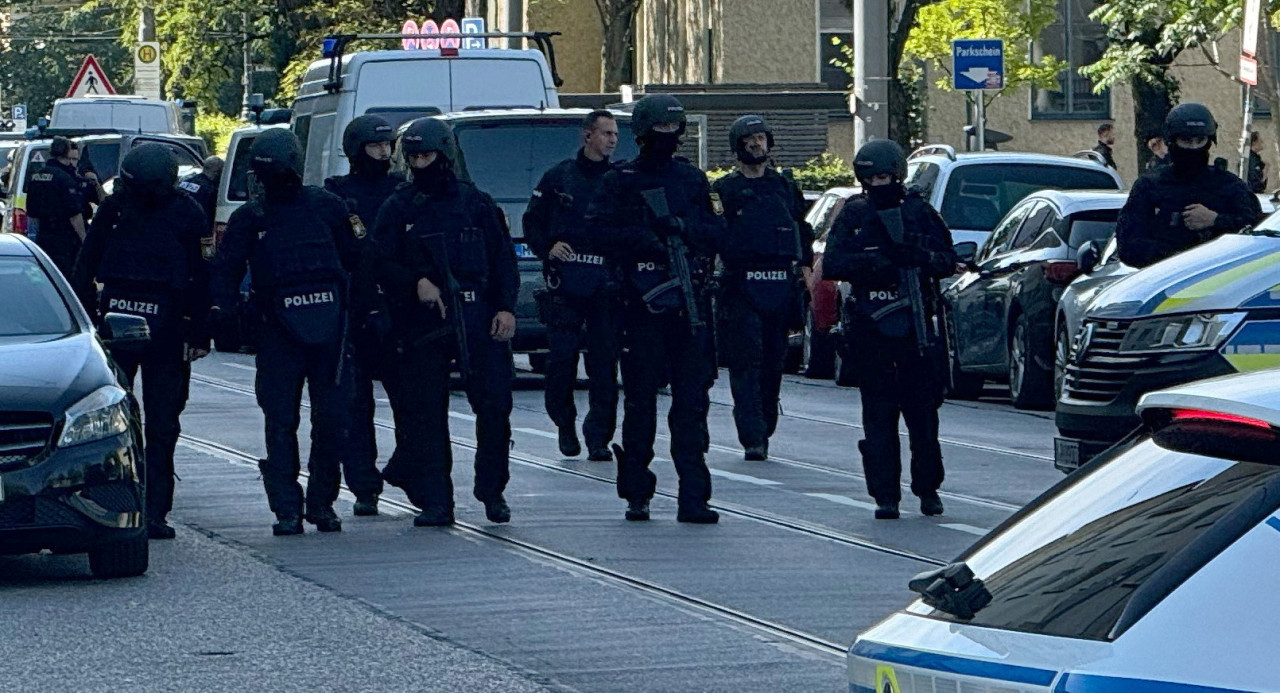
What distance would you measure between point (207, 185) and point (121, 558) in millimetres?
15441

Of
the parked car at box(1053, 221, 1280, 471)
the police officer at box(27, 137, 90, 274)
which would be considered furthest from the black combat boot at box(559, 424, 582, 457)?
the police officer at box(27, 137, 90, 274)

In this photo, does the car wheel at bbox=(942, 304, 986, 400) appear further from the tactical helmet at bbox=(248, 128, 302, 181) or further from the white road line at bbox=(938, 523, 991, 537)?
the tactical helmet at bbox=(248, 128, 302, 181)

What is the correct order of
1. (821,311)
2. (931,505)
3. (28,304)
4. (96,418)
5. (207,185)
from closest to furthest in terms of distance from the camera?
(96,418) < (28,304) < (931,505) < (821,311) < (207,185)

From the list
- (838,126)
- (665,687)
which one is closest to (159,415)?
(665,687)

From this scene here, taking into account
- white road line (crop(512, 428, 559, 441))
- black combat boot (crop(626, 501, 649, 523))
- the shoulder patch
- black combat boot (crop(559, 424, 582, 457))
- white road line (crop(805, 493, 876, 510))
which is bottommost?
white road line (crop(512, 428, 559, 441))

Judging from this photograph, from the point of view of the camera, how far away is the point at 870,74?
25031 mm

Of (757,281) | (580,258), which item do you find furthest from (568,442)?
(580,258)

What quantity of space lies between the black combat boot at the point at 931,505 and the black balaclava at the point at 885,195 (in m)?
1.32

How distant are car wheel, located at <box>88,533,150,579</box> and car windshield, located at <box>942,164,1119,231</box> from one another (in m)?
11.6

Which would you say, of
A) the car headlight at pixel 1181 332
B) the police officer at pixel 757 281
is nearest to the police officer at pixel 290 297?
the car headlight at pixel 1181 332

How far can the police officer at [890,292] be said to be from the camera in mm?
11727

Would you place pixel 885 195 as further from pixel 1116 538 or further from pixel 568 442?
pixel 1116 538

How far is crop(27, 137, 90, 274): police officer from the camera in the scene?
2470 cm

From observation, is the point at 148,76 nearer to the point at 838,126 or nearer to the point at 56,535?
the point at 838,126
